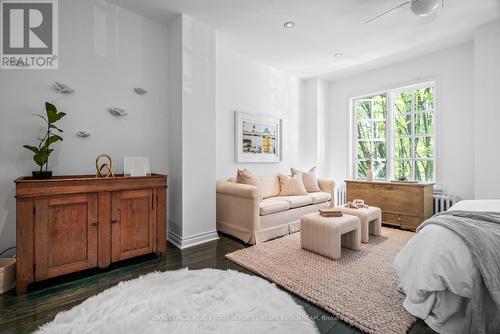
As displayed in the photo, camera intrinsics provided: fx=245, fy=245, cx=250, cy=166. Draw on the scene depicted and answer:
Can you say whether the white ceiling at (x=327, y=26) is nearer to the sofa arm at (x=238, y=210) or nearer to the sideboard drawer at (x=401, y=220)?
the sofa arm at (x=238, y=210)

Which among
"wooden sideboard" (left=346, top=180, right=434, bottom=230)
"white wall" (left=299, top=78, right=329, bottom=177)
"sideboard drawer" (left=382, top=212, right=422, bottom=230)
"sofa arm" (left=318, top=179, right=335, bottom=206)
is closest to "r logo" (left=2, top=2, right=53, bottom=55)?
"sofa arm" (left=318, top=179, right=335, bottom=206)

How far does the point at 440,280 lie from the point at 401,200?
109 inches

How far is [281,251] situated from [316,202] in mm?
1429

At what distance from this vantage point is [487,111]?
Result: 333cm

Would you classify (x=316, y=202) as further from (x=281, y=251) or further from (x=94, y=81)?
(x=94, y=81)

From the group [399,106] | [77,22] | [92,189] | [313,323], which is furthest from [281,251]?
[399,106]

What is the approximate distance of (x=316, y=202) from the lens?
13.2 feet

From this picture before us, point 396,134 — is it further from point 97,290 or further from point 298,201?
point 97,290

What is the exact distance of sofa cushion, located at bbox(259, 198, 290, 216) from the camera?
3.22 metres

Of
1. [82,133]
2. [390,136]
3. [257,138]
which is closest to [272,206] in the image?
[257,138]

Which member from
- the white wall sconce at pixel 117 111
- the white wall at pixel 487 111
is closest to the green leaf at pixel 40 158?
the white wall sconce at pixel 117 111

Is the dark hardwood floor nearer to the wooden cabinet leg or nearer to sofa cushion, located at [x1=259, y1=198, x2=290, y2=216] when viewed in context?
the wooden cabinet leg

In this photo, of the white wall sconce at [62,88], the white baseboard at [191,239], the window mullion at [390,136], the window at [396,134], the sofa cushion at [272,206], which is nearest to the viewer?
the white wall sconce at [62,88]

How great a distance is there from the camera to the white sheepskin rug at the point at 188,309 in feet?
5.05
